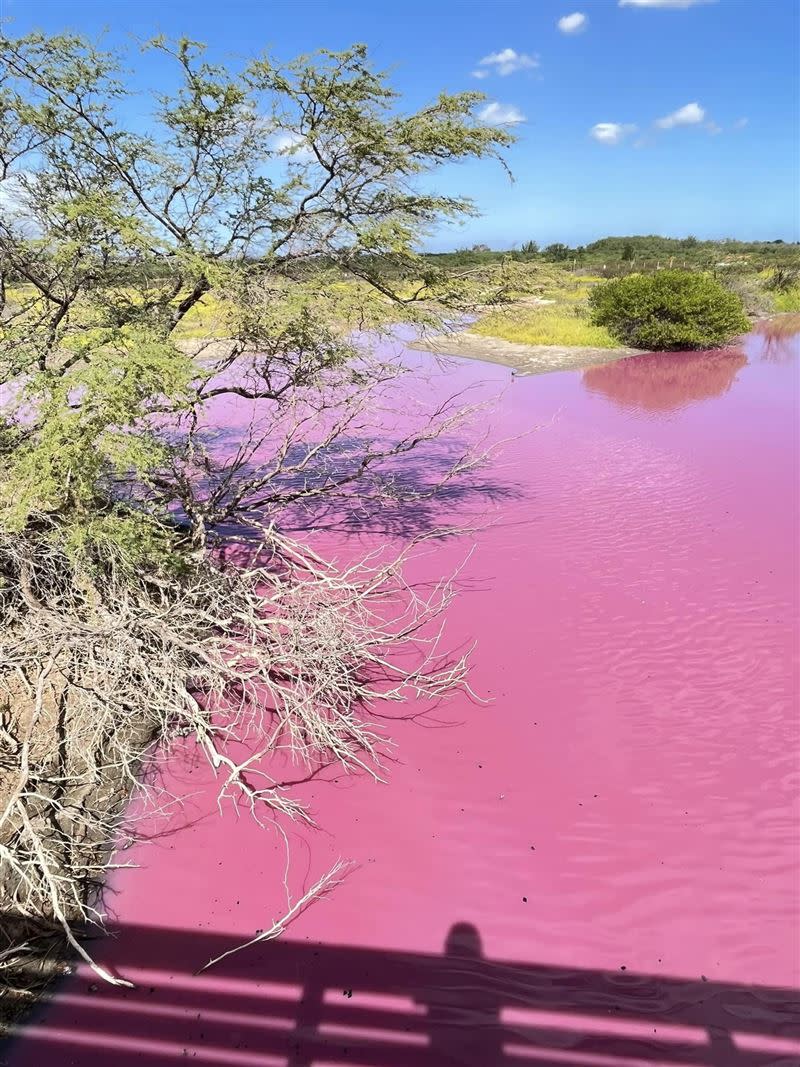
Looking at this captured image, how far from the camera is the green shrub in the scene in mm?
23000

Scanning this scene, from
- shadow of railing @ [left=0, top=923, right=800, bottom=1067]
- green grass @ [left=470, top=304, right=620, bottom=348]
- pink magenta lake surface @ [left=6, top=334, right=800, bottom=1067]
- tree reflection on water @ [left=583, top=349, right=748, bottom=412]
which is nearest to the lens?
shadow of railing @ [left=0, top=923, right=800, bottom=1067]

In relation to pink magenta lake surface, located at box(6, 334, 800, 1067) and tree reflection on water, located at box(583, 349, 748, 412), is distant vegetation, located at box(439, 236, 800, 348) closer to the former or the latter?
tree reflection on water, located at box(583, 349, 748, 412)

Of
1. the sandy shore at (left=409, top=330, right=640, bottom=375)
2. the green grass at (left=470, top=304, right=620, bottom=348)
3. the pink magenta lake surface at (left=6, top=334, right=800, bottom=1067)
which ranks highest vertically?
the green grass at (left=470, top=304, right=620, bottom=348)

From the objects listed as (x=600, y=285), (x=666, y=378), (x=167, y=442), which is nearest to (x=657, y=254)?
(x=600, y=285)

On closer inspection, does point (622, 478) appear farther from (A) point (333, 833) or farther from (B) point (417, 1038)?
(B) point (417, 1038)

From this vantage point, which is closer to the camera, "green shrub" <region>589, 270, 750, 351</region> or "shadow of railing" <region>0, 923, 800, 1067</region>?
"shadow of railing" <region>0, 923, 800, 1067</region>

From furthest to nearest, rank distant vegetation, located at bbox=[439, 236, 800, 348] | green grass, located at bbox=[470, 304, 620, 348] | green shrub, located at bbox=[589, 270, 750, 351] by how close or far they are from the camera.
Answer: green grass, located at bbox=[470, 304, 620, 348] → green shrub, located at bbox=[589, 270, 750, 351] → distant vegetation, located at bbox=[439, 236, 800, 348]

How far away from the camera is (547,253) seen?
2194 inches

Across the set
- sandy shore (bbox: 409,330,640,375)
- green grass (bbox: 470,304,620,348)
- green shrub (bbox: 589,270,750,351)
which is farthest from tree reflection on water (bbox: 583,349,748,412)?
green grass (bbox: 470,304,620,348)

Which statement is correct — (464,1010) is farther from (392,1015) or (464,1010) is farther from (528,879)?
(528,879)

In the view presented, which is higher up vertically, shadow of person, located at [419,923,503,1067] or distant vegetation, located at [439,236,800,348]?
distant vegetation, located at [439,236,800,348]

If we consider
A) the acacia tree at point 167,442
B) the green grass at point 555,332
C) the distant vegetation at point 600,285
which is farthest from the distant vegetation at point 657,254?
the acacia tree at point 167,442

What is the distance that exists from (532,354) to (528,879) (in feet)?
66.8

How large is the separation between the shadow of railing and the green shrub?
2261cm
